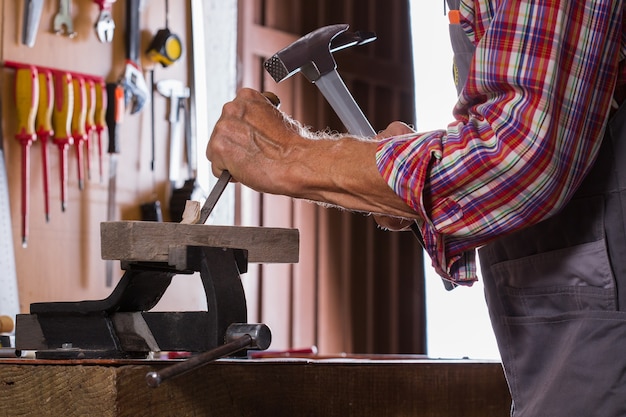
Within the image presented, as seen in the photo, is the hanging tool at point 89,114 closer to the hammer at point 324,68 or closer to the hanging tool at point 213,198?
the hammer at point 324,68

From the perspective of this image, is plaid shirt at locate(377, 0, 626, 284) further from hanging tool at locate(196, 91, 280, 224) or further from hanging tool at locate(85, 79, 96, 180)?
hanging tool at locate(85, 79, 96, 180)

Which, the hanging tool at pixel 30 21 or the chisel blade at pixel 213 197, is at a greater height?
the hanging tool at pixel 30 21

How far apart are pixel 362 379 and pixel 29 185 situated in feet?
6.49

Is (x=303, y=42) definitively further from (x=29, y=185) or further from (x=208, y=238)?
(x=29, y=185)

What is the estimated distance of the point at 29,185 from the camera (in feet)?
10.1

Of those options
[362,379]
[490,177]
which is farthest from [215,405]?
[490,177]

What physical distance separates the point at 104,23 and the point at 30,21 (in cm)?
34

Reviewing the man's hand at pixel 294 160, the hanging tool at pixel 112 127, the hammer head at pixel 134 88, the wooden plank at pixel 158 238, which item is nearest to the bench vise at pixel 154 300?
the wooden plank at pixel 158 238

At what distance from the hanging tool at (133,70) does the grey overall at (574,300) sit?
2372 millimetres

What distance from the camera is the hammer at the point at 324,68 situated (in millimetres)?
1581

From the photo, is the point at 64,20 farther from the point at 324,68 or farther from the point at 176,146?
the point at 324,68

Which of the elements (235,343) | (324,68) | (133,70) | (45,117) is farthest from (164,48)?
(235,343)

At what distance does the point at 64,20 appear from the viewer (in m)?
3.24

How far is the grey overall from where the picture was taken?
1.08 meters
